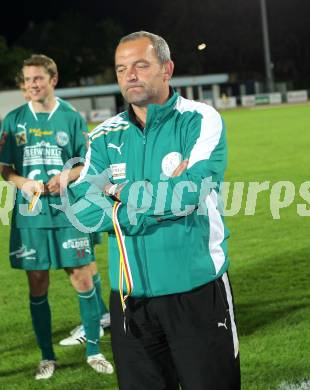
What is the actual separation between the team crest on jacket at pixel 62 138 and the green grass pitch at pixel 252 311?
1.55 meters

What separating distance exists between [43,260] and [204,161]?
225 cm

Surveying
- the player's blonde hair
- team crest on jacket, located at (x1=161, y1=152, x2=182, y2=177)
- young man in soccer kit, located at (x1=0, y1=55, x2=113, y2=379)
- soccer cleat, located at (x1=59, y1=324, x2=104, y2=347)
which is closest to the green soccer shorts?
young man in soccer kit, located at (x1=0, y1=55, x2=113, y2=379)

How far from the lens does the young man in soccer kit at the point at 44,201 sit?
4.81 m

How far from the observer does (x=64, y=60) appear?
86.2 meters

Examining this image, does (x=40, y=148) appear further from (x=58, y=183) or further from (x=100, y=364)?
(x=100, y=364)

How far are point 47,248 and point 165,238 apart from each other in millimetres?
2166

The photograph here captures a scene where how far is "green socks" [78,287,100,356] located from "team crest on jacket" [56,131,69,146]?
102 cm

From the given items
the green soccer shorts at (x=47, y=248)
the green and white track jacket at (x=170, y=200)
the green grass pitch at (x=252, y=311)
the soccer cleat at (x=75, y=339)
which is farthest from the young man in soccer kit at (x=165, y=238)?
the soccer cleat at (x=75, y=339)

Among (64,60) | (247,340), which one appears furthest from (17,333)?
(64,60)

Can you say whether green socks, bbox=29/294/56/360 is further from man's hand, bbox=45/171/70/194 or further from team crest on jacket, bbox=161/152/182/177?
team crest on jacket, bbox=161/152/182/177

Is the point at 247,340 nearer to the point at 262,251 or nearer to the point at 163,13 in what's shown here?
the point at 262,251

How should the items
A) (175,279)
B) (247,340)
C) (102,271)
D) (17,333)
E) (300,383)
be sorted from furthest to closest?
(102,271) → (17,333) → (247,340) → (300,383) → (175,279)

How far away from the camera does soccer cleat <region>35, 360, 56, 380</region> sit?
4883mm

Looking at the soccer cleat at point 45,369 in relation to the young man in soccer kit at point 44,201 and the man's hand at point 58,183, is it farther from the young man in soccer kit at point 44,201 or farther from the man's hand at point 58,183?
the man's hand at point 58,183
